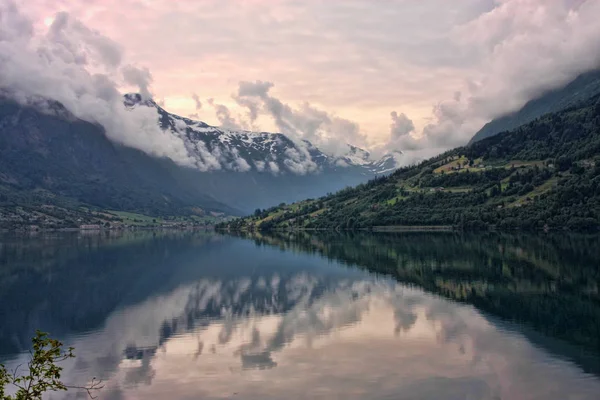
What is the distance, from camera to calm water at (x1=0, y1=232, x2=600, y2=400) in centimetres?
4178

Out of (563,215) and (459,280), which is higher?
(563,215)

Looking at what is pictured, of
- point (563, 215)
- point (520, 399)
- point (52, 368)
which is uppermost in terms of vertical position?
point (563, 215)

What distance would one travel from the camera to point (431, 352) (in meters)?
49.5

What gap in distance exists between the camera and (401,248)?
151 metres

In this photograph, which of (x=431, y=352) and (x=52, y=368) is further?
(x=431, y=352)

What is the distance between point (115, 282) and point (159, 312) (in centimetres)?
→ 3602

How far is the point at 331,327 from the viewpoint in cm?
6081

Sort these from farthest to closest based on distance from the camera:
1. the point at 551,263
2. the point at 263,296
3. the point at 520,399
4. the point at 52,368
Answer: the point at 551,263 < the point at 263,296 < the point at 520,399 < the point at 52,368

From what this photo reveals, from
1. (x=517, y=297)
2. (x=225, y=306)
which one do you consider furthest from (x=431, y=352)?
(x=225, y=306)

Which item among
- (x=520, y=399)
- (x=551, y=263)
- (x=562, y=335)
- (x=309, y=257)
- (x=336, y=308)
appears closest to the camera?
(x=520, y=399)

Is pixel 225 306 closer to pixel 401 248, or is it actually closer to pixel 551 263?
pixel 551 263

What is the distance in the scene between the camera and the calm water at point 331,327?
41.8 m

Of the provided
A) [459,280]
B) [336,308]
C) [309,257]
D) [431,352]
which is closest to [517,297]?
[459,280]

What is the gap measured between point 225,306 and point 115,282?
3745 centimetres
